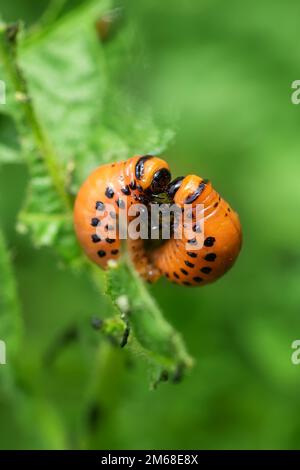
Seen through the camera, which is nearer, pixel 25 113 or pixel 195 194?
pixel 195 194

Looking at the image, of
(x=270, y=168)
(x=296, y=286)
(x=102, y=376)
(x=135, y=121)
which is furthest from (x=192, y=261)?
(x=270, y=168)

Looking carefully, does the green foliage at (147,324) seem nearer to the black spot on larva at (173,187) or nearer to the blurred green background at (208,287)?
the black spot on larva at (173,187)

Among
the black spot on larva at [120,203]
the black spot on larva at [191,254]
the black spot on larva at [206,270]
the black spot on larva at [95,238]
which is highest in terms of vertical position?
the black spot on larva at [120,203]

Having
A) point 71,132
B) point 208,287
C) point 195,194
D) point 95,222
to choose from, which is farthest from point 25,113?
point 208,287

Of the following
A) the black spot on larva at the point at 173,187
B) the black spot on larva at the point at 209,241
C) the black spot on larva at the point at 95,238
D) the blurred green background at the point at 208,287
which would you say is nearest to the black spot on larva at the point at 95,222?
the black spot on larva at the point at 95,238

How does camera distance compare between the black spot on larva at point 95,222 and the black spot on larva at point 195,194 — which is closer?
the black spot on larva at point 195,194

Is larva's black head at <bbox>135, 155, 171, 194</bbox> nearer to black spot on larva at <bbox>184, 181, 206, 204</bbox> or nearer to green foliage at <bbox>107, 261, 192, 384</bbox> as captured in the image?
black spot on larva at <bbox>184, 181, 206, 204</bbox>

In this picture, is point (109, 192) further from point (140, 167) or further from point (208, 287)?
point (208, 287)

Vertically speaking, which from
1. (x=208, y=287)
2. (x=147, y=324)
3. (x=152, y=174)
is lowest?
(x=147, y=324)
